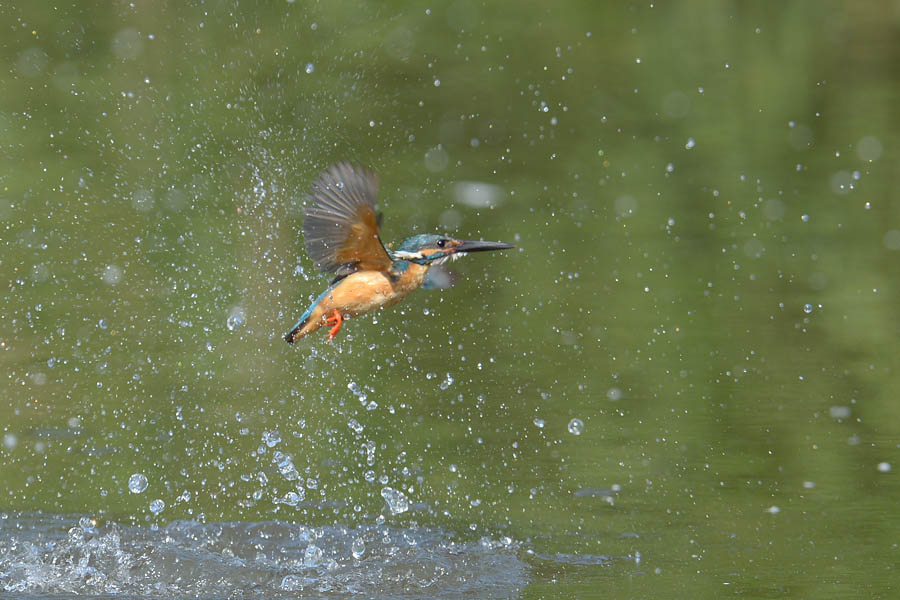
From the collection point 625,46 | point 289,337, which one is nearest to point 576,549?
point 289,337

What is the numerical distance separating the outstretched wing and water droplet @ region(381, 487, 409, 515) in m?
0.77

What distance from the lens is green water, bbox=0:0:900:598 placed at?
3.97 meters

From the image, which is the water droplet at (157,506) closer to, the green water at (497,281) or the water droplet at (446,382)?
the green water at (497,281)

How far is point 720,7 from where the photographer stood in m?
6.98

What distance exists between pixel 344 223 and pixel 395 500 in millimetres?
957

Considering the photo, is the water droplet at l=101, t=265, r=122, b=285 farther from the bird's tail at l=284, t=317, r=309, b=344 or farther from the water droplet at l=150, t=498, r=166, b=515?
the bird's tail at l=284, t=317, r=309, b=344

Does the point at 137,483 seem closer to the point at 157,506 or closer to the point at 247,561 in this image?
the point at 157,506

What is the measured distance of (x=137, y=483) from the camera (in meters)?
4.11

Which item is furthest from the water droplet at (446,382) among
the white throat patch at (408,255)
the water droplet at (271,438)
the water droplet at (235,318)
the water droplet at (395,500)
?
the white throat patch at (408,255)

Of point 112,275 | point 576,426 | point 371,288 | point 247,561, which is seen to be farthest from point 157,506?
point 112,275

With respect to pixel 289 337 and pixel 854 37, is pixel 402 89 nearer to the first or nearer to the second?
pixel 854 37

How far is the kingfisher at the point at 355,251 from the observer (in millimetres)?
3357

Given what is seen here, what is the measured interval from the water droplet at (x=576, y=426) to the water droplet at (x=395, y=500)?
687 millimetres

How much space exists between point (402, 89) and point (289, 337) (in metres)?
3.18
